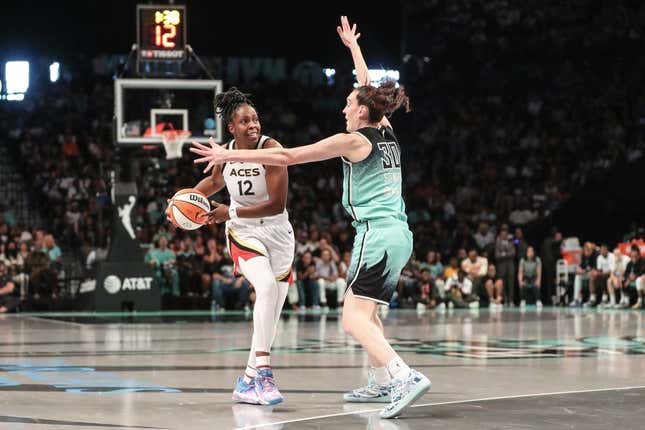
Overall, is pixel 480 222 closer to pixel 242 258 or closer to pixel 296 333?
pixel 296 333

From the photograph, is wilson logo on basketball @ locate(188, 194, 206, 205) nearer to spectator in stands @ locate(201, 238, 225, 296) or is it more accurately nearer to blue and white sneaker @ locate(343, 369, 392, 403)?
blue and white sneaker @ locate(343, 369, 392, 403)

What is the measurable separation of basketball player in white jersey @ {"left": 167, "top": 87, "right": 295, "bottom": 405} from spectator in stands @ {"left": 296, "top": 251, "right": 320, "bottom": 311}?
41.9 ft

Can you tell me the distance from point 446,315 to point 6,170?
12.2 metres

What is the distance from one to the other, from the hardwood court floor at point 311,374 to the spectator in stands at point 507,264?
654 cm

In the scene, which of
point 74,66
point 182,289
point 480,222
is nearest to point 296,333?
point 182,289

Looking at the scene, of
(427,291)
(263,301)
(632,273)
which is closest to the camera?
(263,301)

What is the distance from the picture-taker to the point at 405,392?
22.2 ft

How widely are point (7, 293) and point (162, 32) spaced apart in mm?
5054

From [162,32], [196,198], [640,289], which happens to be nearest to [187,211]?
[196,198]

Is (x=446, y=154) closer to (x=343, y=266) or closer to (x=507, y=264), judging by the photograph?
(x=507, y=264)

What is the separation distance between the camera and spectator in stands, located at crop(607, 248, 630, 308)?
2192cm

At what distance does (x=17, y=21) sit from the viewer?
30188mm

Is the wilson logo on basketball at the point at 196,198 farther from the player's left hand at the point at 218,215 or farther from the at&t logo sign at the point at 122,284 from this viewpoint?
the at&t logo sign at the point at 122,284

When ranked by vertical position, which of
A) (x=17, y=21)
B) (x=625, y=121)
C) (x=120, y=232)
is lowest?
(x=120, y=232)
